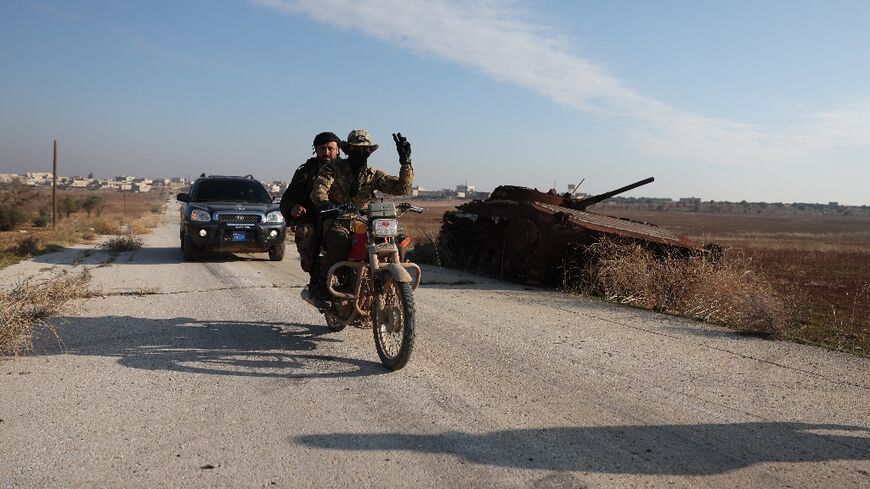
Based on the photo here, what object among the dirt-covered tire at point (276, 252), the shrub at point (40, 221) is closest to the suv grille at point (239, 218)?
the dirt-covered tire at point (276, 252)

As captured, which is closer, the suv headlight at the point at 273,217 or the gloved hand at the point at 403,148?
the gloved hand at the point at 403,148

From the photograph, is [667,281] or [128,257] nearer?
[667,281]

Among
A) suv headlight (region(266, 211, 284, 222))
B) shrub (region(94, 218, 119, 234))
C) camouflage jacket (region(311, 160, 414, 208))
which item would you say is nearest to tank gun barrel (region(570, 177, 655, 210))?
suv headlight (region(266, 211, 284, 222))

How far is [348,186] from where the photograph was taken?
6.35 meters

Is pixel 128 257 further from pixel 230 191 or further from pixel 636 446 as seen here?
pixel 636 446

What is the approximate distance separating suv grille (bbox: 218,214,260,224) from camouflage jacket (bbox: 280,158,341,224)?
7051 mm

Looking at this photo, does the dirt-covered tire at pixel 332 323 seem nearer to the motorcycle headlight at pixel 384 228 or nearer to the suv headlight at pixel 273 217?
the motorcycle headlight at pixel 384 228

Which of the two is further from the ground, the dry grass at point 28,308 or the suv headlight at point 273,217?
the suv headlight at point 273,217

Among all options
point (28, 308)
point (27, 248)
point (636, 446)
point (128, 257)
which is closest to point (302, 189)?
point (28, 308)

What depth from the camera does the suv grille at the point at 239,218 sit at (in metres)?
13.3

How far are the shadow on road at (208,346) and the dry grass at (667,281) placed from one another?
184 inches

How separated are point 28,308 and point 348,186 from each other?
3276mm

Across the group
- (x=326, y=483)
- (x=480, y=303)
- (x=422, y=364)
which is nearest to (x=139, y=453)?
(x=326, y=483)

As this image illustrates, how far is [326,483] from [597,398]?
2.15 m
